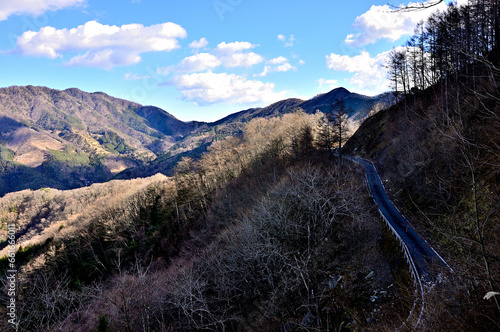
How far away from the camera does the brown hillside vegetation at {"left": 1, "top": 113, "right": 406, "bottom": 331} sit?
1485 centimetres

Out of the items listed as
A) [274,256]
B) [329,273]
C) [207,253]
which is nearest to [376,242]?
[329,273]

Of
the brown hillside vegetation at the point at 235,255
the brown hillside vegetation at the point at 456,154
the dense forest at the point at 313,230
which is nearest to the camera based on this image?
the brown hillside vegetation at the point at 456,154

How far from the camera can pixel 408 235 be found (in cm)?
1625

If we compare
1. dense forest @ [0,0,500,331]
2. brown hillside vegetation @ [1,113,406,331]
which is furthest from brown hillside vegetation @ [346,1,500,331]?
brown hillside vegetation @ [1,113,406,331]

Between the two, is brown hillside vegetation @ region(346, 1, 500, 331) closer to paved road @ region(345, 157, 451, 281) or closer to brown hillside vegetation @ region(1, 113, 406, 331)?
paved road @ region(345, 157, 451, 281)

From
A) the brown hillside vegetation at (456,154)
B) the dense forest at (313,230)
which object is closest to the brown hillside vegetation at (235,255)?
the dense forest at (313,230)

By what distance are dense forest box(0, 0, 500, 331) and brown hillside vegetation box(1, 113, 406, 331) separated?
0.21 m

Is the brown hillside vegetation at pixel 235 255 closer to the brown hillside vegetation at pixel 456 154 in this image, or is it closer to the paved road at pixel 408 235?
the paved road at pixel 408 235

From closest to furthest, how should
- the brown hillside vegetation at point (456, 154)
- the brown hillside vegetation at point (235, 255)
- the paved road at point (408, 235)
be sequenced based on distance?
1. the brown hillside vegetation at point (456, 154)
2. the paved road at point (408, 235)
3. the brown hillside vegetation at point (235, 255)

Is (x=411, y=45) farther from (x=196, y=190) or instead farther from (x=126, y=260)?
(x=126, y=260)

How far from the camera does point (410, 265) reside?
43.0 feet

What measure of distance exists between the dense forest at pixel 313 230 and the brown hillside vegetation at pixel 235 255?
208 mm

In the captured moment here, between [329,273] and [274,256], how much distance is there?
161 inches

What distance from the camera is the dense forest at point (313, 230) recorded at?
6.18m
